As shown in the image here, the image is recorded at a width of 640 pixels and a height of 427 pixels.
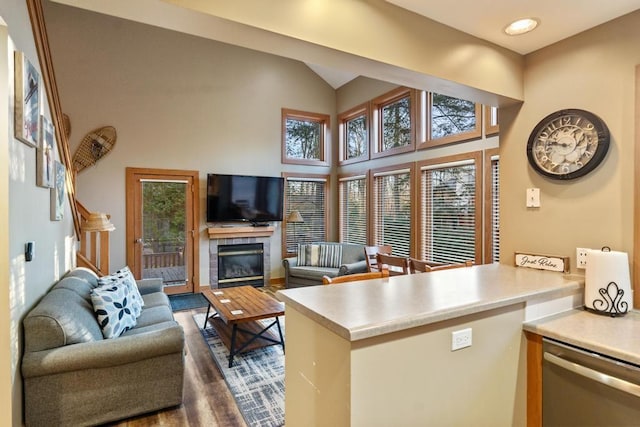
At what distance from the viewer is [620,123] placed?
179 centimetres

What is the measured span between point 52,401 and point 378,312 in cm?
214

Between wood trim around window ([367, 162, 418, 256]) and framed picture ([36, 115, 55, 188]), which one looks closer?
framed picture ([36, 115, 55, 188])

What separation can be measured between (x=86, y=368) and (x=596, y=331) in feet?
9.17

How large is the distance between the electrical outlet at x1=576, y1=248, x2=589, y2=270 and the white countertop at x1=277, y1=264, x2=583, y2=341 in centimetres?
11

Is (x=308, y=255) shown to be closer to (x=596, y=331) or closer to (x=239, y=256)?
(x=239, y=256)

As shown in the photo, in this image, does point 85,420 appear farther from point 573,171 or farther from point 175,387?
point 573,171

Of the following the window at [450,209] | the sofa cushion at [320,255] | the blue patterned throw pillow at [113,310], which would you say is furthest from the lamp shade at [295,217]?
the blue patterned throw pillow at [113,310]

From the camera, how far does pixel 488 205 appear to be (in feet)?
13.4

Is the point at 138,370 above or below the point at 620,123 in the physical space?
below

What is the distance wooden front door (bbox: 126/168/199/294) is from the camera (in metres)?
5.41

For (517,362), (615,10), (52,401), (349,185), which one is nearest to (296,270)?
(349,185)

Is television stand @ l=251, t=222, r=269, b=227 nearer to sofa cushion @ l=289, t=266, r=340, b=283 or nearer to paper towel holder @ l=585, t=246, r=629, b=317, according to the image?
sofa cushion @ l=289, t=266, r=340, b=283

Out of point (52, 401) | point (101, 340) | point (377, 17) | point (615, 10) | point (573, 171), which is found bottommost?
point (52, 401)

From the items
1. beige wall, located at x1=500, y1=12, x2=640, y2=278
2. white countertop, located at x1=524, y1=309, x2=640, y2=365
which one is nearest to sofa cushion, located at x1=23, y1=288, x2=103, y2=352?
white countertop, located at x1=524, y1=309, x2=640, y2=365
